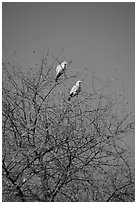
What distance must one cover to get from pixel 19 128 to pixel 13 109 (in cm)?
29

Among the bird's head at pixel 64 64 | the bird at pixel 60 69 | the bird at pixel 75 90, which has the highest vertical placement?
the bird's head at pixel 64 64

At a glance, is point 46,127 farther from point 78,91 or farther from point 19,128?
point 78,91

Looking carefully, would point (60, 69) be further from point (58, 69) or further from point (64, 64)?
point (64, 64)

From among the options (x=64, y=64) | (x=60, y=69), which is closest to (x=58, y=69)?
(x=60, y=69)

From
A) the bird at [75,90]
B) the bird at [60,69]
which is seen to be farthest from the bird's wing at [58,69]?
the bird at [75,90]

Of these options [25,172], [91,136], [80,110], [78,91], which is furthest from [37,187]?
[78,91]

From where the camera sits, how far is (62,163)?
3826 millimetres

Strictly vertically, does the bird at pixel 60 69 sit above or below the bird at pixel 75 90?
above

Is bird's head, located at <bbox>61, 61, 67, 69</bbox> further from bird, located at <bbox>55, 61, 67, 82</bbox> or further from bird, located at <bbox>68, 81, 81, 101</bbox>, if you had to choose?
bird, located at <bbox>68, 81, 81, 101</bbox>

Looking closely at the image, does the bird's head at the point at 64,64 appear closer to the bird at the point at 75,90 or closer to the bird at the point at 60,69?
the bird at the point at 60,69

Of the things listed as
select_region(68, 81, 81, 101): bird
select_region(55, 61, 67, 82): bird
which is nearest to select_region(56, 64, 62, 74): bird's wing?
select_region(55, 61, 67, 82): bird

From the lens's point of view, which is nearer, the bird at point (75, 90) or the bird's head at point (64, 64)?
the bird at point (75, 90)

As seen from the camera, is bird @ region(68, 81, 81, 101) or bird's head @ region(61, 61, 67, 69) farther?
bird's head @ region(61, 61, 67, 69)

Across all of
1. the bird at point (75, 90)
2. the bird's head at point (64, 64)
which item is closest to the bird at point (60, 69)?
the bird's head at point (64, 64)
